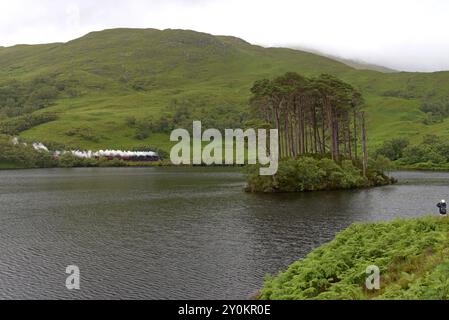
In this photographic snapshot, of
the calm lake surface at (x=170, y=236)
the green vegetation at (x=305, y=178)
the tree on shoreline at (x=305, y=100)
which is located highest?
the tree on shoreline at (x=305, y=100)

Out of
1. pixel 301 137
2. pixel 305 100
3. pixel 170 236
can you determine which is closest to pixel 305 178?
pixel 301 137

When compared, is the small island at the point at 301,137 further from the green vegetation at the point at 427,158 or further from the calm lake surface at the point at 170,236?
the green vegetation at the point at 427,158

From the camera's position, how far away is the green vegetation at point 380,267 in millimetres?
22922

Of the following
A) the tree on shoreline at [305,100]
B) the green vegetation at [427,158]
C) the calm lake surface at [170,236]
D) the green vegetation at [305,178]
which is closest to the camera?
the calm lake surface at [170,236]

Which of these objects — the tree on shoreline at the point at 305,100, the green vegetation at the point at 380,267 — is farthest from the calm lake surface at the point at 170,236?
the tree on shoreline at the point at 305,100

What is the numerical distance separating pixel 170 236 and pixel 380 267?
1222 inches

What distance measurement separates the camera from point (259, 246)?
49406 mm

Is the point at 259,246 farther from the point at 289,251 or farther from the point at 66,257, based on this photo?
the point at 66,257

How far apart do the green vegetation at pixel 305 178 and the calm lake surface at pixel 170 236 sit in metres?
5.20

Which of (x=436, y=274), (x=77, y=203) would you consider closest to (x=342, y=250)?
(x=436, y=274)

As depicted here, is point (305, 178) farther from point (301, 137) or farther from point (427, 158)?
point (427, 158)

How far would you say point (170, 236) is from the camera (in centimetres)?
5581
